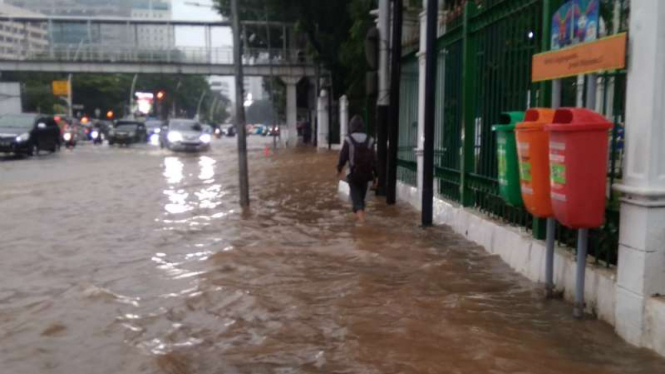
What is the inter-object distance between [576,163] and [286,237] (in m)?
4.91

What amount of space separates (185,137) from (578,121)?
91.1 ft

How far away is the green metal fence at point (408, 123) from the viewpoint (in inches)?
445

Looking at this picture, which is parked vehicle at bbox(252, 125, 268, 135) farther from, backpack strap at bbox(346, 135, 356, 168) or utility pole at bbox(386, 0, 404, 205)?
backpack strap at bbox(346, 135, 356, 168)

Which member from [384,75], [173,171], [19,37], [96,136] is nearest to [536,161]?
[384,75]

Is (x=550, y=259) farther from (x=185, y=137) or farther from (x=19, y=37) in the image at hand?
(x=19, y=37)

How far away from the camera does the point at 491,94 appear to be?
712 centimetres

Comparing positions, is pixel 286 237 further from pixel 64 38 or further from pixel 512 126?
pixel 64 38

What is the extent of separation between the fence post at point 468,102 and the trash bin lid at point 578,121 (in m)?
3.31

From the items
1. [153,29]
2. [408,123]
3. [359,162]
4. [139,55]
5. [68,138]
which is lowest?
[68,138]

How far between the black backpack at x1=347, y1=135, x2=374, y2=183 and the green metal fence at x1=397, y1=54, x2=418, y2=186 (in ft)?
5.12

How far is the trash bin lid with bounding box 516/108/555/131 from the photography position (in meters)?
4.62

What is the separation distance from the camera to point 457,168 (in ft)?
27.3

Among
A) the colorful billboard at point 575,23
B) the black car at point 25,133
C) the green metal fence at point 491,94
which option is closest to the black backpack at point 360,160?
the green metal fence at point 491,94

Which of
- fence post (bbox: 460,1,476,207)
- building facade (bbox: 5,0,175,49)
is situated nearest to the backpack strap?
fence post (bbox: 460,1,476,207)
